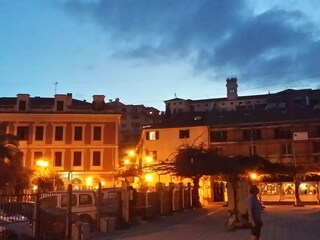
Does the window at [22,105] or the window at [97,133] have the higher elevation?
the window at [22,105]

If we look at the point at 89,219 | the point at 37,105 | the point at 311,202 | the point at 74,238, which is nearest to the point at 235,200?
the point at 89,219

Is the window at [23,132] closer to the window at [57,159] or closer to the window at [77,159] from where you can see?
the window at [57,159]

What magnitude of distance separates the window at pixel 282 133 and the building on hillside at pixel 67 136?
19.7 m

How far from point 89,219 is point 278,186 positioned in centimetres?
3490

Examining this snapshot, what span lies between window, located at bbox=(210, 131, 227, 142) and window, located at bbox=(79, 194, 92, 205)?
3841 cm

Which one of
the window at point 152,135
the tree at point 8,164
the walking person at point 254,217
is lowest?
the walking person at point 254,217

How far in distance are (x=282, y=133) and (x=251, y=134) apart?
3.84m

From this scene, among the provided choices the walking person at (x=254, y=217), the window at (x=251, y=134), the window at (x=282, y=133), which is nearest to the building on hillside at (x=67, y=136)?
the window at (x=251, y=134)

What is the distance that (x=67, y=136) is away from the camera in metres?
52.3

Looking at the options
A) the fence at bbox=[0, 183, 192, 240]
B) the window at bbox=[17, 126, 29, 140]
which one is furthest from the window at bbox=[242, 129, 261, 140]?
the window at bbox=[17, 126, 29, 140]

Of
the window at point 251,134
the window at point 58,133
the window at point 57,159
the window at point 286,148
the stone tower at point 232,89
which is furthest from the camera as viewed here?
the stone tower at point 232,89

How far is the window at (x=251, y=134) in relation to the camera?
181 feet

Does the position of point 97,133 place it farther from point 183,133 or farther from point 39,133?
point 183,133

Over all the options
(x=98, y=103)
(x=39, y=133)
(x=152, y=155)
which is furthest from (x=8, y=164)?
(x=152, y=155)
